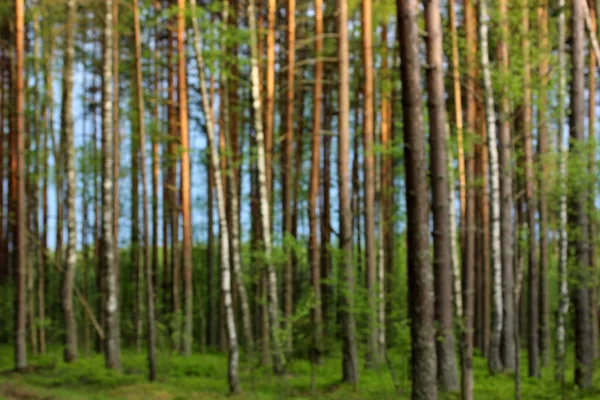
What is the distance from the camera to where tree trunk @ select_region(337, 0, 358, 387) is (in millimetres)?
13820

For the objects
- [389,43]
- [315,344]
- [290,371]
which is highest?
[389,43]

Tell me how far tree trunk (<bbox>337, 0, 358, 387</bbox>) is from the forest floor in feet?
1.76

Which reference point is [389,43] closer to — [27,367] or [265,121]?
[265,121]

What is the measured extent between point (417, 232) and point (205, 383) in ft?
26.7

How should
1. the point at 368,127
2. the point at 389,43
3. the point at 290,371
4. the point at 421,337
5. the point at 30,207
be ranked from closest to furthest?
the point at 421,337 → the point at 368,127 → the point at 290,371 → the point at 389,43 → the point at 30,207

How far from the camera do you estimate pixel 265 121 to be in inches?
685

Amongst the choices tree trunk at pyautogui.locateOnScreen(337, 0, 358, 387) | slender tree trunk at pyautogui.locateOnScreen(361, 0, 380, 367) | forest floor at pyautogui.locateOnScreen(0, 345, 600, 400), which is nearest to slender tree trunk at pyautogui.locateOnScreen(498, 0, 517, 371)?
forest floor at pyautogui.locateOnScreen(0, 345, 600, 400)

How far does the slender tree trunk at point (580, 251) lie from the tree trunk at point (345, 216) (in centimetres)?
414

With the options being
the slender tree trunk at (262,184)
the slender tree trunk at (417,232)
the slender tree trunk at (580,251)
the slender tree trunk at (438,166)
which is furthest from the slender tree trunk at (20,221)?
the slender tree trunk at (580,251)

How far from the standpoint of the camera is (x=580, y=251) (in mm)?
12914

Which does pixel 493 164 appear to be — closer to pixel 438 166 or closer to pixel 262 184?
pixel 262 184

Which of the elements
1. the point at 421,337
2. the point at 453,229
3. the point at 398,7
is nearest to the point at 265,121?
the point at 453,229

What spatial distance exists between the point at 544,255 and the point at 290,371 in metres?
6.70

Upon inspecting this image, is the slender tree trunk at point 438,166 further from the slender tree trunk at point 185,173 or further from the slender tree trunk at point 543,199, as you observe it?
the slender tree trunk at point 185,173
